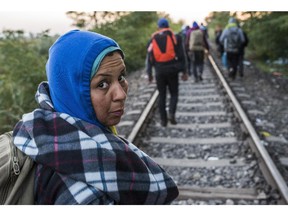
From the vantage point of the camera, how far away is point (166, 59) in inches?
213

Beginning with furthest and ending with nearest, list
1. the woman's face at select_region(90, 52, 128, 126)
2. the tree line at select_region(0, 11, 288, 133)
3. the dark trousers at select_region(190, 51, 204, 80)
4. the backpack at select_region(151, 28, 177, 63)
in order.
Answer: the dark trousers at select_region(190, 51, 204, 80) → the backpack at select_region(151, 28, 177, 63) → the tree line at select_region(0, 11, 288, 133) → the woman's face at select_region(90, 52, 128, 126)

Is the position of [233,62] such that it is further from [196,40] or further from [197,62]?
[196,40]

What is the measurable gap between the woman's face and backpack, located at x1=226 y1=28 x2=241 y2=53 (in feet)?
26.0

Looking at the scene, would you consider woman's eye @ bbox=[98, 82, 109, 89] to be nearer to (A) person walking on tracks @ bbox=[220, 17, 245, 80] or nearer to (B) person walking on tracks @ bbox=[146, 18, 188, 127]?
(B) person walking on tracks @ bbox=[146, 18, 188, 127]

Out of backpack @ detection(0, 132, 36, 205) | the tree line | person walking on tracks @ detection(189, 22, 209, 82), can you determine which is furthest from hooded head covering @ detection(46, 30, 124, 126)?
person walking on tracks @ detection(189, 22, 209, 82)

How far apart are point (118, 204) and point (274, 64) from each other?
10.1 metres

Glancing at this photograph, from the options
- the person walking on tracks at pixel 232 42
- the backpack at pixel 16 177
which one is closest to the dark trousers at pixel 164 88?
the person walking on tracks at pixel 232 42

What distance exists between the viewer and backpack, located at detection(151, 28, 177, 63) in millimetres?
5170

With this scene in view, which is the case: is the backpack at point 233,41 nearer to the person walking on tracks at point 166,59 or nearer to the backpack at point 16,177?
the person walking on tracks at point 166,59

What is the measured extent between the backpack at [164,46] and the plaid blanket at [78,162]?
4.11 metres

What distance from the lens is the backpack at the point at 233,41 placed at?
8762 millimetres

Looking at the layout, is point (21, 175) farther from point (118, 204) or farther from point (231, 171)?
point (231, 171)

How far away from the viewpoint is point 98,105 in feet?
3.93

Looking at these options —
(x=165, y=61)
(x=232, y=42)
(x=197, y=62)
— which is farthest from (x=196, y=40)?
(x=165, y=61)
